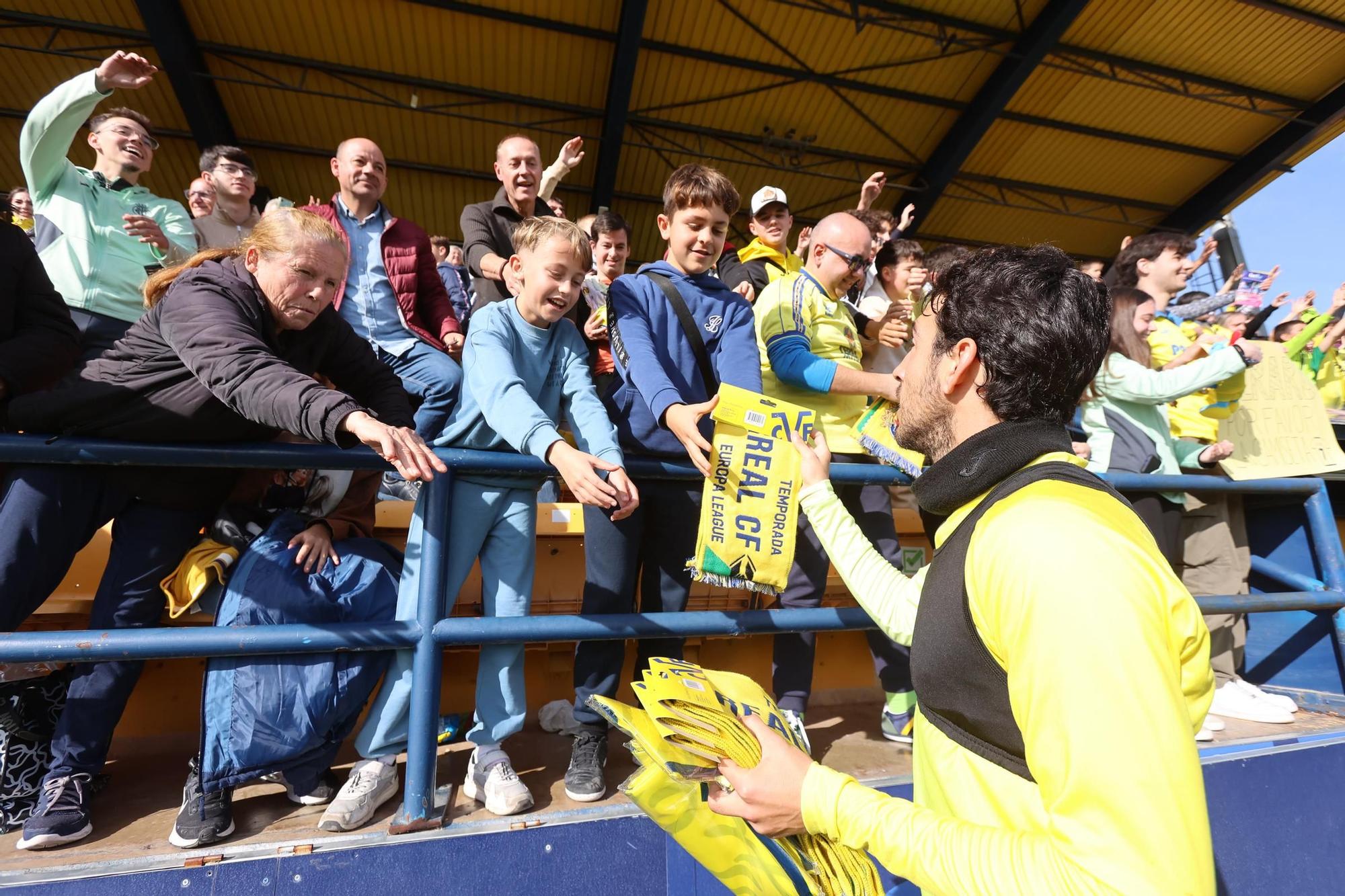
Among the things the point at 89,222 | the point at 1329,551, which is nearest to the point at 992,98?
the point at 1329,551

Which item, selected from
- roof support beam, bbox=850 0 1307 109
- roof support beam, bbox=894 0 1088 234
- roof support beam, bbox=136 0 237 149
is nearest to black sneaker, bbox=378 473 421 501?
roof support beam, bbox=136 0 237 149

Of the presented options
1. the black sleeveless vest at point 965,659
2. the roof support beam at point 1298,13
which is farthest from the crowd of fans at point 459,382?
the roof support beam at point 1298,13

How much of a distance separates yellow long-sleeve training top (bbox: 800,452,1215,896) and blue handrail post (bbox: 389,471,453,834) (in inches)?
39.0

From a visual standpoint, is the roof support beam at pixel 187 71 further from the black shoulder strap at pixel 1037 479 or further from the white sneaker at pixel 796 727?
the black shoulder strap at pixel 1037 479

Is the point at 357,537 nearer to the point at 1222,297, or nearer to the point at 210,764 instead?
the point at 210,764

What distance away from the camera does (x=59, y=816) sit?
5.13 ft

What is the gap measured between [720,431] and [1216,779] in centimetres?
197

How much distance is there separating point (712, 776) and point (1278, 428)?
3719mm

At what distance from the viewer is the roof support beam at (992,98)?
29.0ft

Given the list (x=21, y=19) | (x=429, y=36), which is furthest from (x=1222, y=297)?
(x=21, y=19)

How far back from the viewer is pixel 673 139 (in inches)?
408

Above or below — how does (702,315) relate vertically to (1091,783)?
above

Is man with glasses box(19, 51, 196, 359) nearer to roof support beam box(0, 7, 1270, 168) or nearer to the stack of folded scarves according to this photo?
the stack of folded scarves

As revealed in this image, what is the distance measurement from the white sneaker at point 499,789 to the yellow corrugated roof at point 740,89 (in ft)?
29.2
